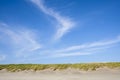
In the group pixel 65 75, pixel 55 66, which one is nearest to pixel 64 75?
pixel 65 75

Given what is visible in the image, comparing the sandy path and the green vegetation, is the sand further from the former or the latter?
the green vegetation

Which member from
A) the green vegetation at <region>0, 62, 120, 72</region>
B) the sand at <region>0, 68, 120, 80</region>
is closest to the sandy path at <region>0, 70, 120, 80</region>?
the sand at <region>0, 68, 120, 80</region>

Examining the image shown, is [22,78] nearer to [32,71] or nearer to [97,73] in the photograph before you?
[32,71]

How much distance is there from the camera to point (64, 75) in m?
15.3

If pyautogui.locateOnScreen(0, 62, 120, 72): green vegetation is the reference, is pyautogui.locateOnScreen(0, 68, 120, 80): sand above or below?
below

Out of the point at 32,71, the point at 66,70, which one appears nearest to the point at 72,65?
the point at 66,70

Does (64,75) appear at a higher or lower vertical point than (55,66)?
lower

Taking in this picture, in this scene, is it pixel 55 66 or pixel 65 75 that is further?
pixel 55 66

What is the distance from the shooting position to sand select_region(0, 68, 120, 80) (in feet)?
47.5

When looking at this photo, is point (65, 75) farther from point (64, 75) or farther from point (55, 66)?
point (55, 66)

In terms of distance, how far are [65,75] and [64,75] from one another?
7 centimetres

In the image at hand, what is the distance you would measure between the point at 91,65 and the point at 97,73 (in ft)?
3.61

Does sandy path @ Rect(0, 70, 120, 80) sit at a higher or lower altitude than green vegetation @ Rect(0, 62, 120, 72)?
lower

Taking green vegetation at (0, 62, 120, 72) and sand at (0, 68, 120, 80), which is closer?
sand at (0, 68, 120, 80)
